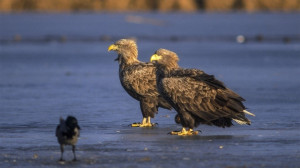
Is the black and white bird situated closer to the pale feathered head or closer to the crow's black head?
the crow's black head

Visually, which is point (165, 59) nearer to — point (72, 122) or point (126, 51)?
point (126, 51)

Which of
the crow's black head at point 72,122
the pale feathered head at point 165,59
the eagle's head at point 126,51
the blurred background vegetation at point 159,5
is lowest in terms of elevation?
the crow's black head at point 72,122

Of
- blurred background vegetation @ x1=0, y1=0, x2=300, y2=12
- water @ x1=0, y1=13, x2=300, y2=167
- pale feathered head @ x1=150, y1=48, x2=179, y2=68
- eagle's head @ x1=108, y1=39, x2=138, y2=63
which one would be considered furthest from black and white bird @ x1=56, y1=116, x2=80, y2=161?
blurred background vegetation @ x1=0, y1=0, x2=300, y2=12

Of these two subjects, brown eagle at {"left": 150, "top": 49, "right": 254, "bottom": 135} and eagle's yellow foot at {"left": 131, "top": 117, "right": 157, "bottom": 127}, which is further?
eagle's yellow foot at {"left": 131, "top": 117, "right": 157, "bottom": 127}

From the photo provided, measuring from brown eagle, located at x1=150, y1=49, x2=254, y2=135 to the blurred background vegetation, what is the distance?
102m

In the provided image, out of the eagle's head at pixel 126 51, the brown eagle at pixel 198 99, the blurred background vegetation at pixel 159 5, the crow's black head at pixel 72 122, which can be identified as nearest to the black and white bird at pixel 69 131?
the crow's black head at pixel 72 122

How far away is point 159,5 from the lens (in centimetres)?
11588

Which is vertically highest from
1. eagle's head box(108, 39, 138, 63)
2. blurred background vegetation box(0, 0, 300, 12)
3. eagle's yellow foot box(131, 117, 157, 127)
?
blurred background vegetation box(0, 0, 300, 12)

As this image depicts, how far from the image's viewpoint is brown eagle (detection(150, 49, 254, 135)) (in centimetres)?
1303

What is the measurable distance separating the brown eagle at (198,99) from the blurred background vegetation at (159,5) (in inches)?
4002

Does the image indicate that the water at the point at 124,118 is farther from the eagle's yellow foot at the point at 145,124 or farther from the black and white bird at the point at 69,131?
the black and white bird at the point at 69,131

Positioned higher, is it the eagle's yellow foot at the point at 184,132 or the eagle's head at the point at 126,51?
the eagle's head at the point at 126,51

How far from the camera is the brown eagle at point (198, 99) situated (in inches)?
513

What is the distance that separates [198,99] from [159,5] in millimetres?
103453
